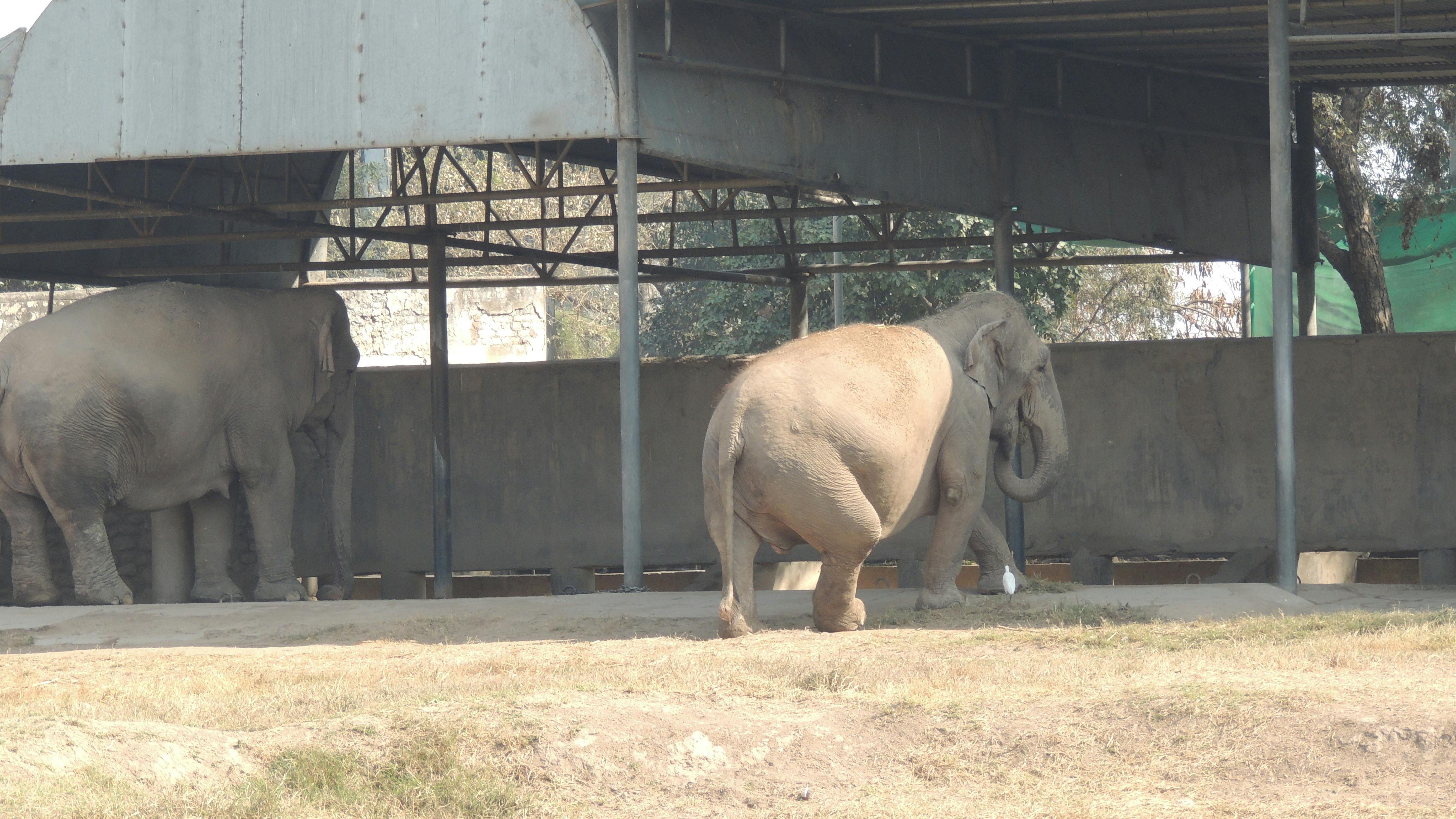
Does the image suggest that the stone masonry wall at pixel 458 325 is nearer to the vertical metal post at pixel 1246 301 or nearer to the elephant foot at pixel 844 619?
the vertical metal post at pixel 1246 301

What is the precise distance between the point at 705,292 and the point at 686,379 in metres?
18.8

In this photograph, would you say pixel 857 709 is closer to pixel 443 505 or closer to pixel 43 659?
pixel 43 659

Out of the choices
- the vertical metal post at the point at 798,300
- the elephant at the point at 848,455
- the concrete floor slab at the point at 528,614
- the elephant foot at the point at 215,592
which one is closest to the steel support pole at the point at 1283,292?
the concrete floor slab at the point at 528,614

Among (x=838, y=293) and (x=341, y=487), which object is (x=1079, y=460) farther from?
(x=838, y=293)

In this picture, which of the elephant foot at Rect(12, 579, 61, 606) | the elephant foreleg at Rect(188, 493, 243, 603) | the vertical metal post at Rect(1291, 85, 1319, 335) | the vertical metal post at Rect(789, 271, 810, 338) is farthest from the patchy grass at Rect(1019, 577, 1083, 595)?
the vertical metal post at Rect(789, 271, 810, 338)

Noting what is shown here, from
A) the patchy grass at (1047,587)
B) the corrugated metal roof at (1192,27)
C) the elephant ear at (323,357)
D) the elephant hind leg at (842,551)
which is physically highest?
the corrugated metal roof at (1192,27)

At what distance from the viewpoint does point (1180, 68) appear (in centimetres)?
1688

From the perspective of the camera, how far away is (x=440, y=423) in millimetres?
17125

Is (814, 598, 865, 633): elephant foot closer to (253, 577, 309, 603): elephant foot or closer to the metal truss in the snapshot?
(253, 577, 309, 603): elephant foot

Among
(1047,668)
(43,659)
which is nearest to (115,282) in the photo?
(43,659)

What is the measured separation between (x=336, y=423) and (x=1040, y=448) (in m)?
7.50

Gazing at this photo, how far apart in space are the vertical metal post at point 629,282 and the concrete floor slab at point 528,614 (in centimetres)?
53

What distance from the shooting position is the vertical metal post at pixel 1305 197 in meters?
18.1

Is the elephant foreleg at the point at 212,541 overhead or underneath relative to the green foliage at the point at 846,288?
underneath
